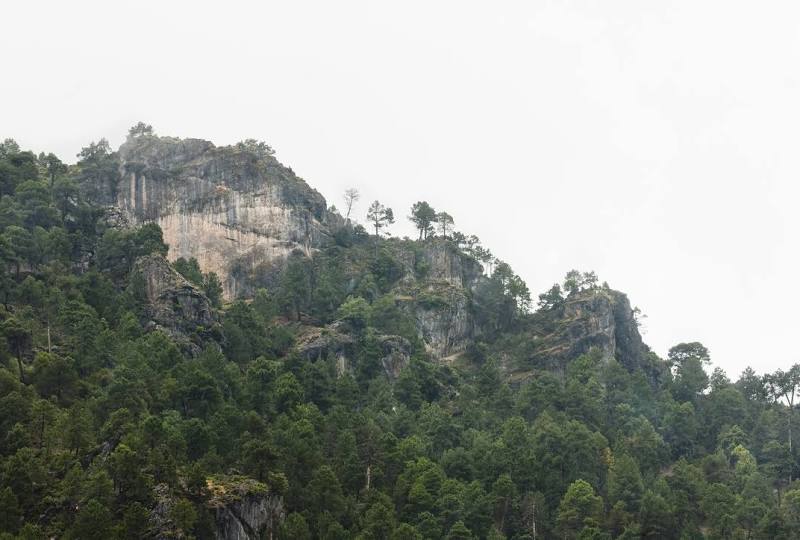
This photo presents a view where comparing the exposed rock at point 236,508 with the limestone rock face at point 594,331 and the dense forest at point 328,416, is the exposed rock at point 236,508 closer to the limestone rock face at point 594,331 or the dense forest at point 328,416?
the dense forest at point 328,416

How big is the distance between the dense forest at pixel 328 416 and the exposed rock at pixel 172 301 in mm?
685

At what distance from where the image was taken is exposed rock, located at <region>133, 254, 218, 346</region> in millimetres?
89938

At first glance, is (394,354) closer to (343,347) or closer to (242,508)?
(343,347)

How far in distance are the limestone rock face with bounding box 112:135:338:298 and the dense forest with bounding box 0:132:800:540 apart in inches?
152

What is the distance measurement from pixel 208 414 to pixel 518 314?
6084cm

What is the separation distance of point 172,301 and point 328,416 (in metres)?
22.0

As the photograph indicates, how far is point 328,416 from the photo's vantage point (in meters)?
80.2

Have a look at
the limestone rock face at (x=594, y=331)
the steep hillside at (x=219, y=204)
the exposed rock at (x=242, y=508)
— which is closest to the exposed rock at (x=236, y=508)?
the exposed rock at (x=242, y=508)

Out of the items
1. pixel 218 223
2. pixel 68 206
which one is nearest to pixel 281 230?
pixel 218 223

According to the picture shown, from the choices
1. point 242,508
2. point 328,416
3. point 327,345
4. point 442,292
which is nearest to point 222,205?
point 327,345

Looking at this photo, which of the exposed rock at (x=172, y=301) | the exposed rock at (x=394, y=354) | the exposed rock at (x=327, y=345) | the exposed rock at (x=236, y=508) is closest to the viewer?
the exposed rock at (x=236, y=508)

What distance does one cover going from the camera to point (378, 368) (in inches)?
4018

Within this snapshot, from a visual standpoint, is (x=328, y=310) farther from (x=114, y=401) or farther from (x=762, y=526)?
(x=762, y=526)

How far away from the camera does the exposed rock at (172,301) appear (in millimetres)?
89938
